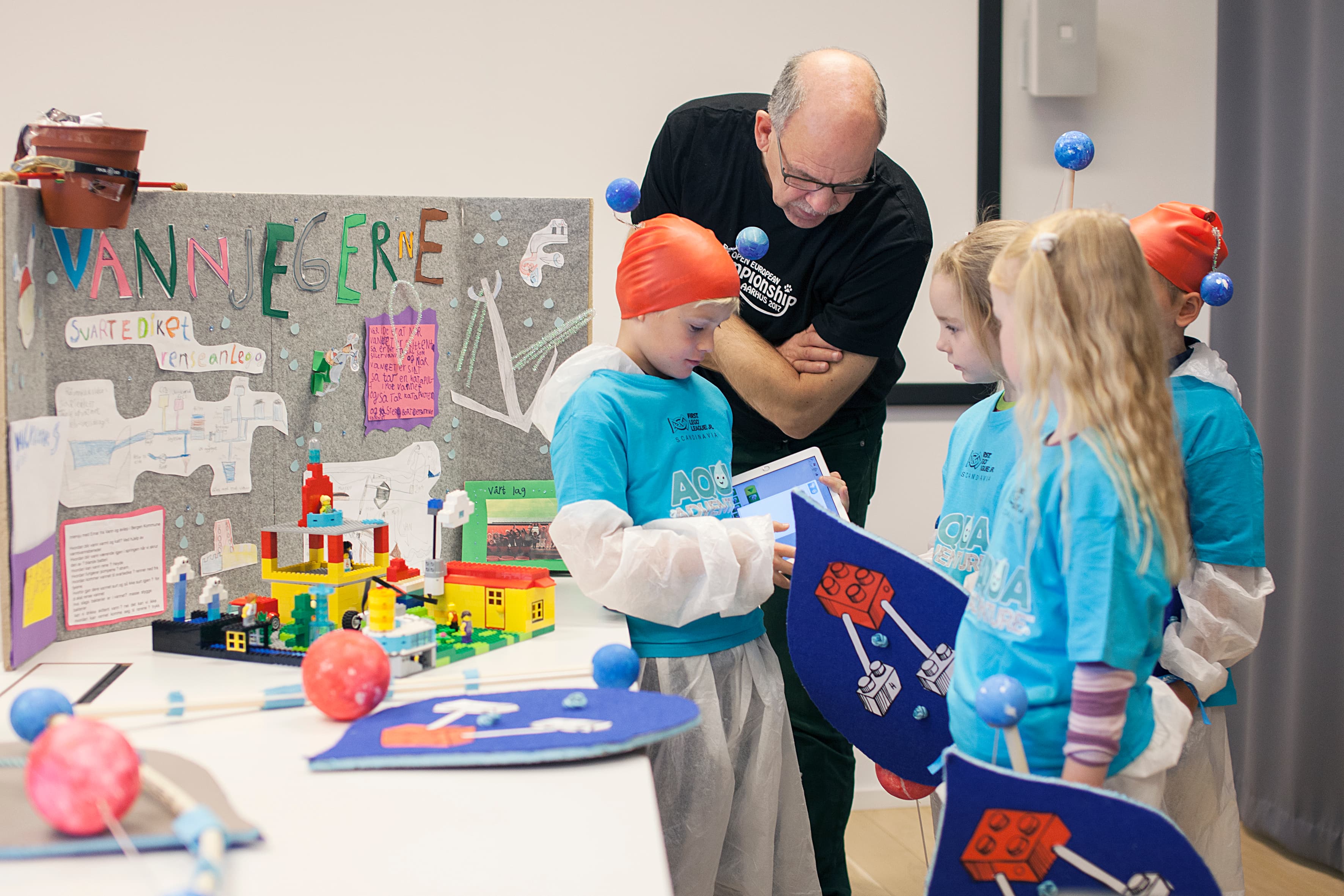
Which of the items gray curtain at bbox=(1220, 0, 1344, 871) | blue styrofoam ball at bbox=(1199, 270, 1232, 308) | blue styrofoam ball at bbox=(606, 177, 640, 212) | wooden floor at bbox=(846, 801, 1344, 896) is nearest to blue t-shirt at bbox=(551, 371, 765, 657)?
blue styrofoam ball at bbox=(606, 177, 640, 212)

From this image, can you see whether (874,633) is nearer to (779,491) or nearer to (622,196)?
(779,491)

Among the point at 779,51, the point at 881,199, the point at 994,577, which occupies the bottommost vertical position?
the point at 994,577

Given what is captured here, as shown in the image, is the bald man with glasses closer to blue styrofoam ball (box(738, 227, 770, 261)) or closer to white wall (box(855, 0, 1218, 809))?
blue styrofoam ball (box(738, 227, 770, 261))

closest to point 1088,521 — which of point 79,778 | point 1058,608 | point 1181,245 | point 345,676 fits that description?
point 1058,608

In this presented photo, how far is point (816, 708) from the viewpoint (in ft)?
5.97

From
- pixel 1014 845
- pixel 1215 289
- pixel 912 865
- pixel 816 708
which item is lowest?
pixel 912 865

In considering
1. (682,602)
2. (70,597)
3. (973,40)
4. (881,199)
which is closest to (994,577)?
(682,602)

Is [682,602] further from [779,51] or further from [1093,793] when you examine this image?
[779,51]

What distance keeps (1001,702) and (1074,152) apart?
0.81 metres

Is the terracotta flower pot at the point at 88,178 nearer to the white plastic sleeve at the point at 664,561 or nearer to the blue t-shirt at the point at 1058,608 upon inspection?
the white plastic sleeve at the point at 664,561

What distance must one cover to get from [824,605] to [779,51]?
1.57 meters

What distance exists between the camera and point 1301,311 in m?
2.18

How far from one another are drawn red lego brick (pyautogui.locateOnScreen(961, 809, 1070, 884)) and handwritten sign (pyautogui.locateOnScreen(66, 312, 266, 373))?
115 cm

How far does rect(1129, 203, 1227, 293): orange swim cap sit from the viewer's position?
4.28 feet
